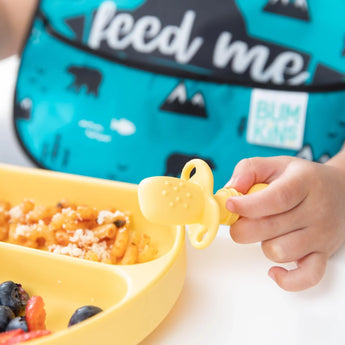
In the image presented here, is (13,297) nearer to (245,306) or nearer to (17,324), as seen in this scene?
(17,324)

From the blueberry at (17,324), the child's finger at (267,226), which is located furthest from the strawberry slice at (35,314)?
the child's finger at (267,226)

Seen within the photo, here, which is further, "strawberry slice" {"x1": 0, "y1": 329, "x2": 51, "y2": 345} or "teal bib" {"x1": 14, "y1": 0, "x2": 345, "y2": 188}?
"teal bib" {"x1": 14, "y1": 0, "x2": 345, "y2": 188}

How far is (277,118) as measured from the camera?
0.88 m

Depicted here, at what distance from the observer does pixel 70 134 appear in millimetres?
967

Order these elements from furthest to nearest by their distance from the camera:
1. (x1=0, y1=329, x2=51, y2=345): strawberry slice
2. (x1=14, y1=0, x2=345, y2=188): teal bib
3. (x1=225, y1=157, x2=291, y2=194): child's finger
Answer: (x1=14, y1=0, x2=345, y2=188): teal bib < (x1=225, y1=157, x2=291, y2=194): child's finger < (x1=0, y1=329, x2=51, y2=345): strawberry slice

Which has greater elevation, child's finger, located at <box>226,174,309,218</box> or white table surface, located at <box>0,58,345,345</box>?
child's finger, located at <box>226,174,309,218</box>

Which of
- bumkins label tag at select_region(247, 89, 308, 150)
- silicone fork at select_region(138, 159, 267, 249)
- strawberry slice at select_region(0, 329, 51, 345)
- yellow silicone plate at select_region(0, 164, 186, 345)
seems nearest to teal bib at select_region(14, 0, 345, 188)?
bumkins label tag at select_region(247, 89, 308, 150)

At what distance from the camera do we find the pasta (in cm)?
64

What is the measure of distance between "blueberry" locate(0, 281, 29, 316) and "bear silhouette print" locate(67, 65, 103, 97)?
1.60 ft

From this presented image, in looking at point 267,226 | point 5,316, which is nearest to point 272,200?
point 267,226

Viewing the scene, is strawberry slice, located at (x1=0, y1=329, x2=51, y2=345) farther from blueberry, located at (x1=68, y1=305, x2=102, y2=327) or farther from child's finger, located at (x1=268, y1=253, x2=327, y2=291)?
child's finger, located at (x1=268, y1=253, x2=327, y2=291)

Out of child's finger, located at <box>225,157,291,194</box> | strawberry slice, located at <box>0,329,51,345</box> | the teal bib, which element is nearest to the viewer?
strawberry slice, located at <box>0,329,51,345</box>

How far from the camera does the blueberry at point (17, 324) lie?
50 cm

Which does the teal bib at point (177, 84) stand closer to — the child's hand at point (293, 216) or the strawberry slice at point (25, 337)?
the child's hand at point (293, 216)
